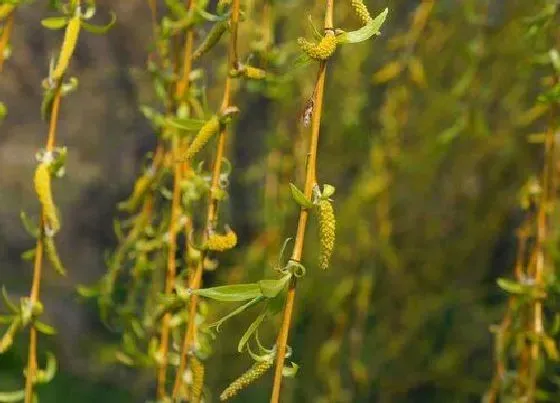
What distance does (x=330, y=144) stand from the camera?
1.58 m

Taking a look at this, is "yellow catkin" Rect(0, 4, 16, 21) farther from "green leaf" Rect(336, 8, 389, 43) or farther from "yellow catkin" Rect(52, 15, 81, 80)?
"green leaf" Rect(336, 8, 389, 43)

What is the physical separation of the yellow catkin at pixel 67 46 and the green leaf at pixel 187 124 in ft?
0.25

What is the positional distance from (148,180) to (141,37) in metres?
1.12

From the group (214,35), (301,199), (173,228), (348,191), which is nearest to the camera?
(301,199)

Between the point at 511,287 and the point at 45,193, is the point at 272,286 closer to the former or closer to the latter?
the point at 45,193

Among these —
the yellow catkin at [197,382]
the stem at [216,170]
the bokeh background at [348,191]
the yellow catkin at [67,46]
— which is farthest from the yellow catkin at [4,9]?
the bokeh background at [348,191]

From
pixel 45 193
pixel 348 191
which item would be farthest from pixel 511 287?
pixel 348 191

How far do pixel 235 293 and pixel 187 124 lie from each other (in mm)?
137

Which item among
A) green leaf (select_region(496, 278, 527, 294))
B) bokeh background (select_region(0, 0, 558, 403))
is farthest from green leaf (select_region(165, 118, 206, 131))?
bokeh background (select_region(0, 0, 558, 403))

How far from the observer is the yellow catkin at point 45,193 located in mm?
595

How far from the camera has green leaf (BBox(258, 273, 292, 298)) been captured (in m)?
0.51

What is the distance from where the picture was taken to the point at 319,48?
0.50 m

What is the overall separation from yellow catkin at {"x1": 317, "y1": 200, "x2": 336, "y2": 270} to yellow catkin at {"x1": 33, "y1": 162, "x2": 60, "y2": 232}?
190 mm

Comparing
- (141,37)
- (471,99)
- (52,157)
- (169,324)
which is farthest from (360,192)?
(141,37)
